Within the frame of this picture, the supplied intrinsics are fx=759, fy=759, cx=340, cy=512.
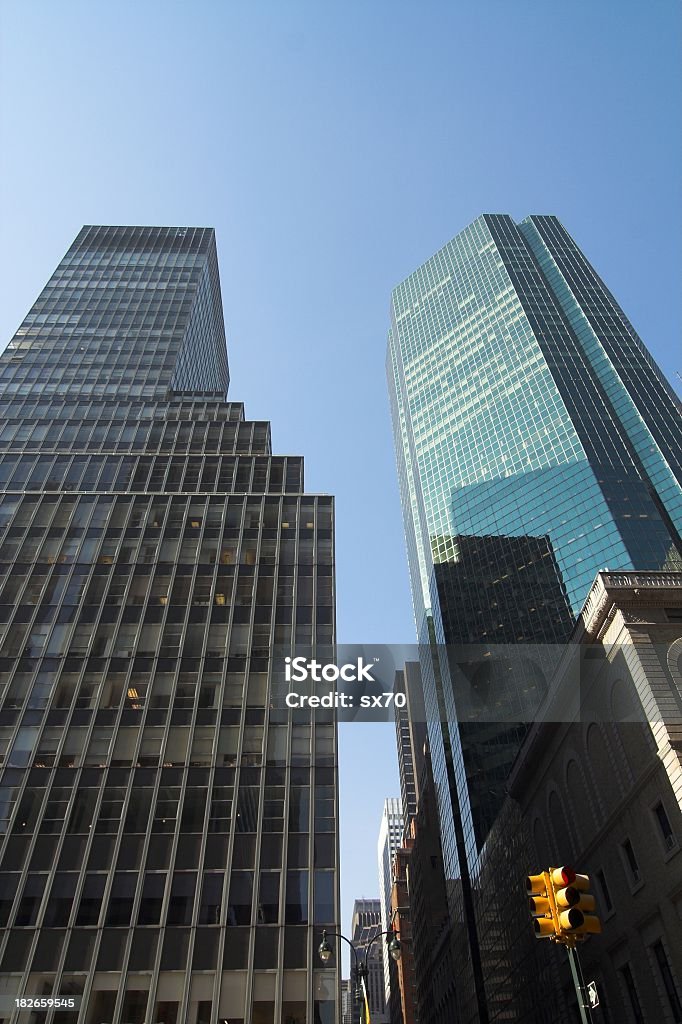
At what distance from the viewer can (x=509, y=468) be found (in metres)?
110

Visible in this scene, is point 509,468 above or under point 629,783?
above

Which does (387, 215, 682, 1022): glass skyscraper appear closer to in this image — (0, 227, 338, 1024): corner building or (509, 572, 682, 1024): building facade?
(0, 227, 338, 1024): corner building

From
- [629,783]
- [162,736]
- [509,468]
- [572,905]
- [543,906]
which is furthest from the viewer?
[509,468]

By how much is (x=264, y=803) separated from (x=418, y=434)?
101817mm

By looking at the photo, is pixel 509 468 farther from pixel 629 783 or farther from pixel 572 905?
pixel 572 905

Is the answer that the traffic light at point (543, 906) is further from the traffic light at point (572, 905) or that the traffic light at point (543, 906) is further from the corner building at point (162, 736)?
the corner building at point (162, 736)

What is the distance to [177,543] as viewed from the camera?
184 feet

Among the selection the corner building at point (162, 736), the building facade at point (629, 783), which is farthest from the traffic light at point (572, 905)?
the corner building at point (162, 736)

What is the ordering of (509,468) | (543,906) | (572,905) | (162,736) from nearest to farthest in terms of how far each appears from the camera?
1. (572,905)
2. (543,906)
3. (162,736)
4. (509,468)

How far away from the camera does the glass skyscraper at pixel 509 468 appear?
92188 millimetres

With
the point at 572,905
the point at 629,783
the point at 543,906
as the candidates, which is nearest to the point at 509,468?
A: the point at 629,783

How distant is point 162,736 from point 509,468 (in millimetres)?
78230

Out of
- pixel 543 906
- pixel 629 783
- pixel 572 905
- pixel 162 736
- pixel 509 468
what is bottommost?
pixel 572 905

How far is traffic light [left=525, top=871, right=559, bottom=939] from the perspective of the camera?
1148 centimetres
